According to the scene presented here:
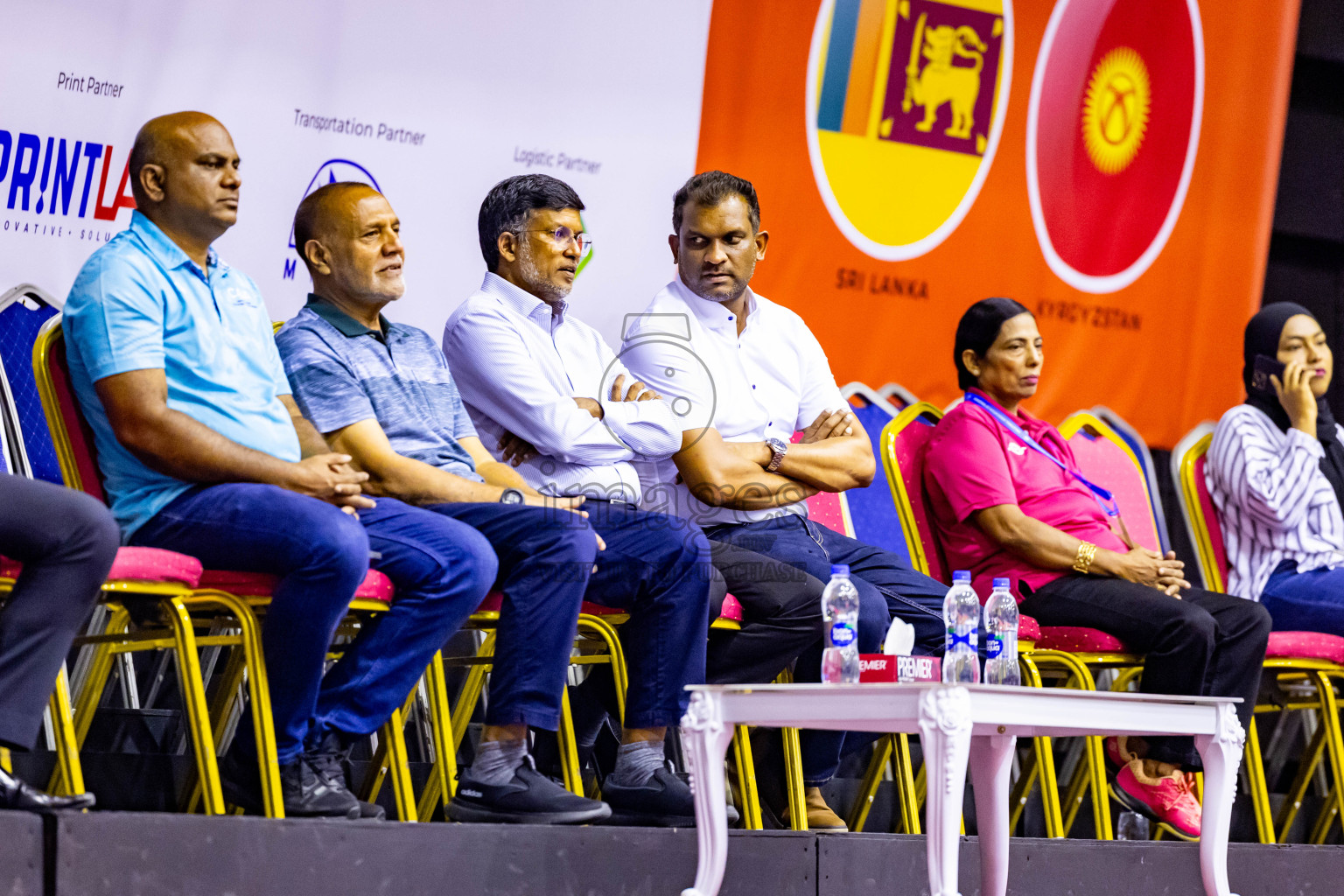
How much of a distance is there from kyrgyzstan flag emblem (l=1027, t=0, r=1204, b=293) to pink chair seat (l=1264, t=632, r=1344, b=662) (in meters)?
1.25

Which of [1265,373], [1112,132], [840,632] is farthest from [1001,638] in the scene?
[1112,132]

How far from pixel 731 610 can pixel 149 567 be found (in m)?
1.18

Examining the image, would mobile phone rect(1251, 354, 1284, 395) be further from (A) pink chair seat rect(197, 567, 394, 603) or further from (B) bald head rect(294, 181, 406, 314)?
(A) pink chair seat rect(197, 567, 394, 603)

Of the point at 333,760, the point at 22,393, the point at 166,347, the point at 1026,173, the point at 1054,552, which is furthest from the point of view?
the point at 1026,173

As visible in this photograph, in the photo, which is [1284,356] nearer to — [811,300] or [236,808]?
[811,300]

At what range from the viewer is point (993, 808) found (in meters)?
2.78

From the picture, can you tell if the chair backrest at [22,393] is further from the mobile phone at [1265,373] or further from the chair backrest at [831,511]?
the mobile phone at [1265,373]

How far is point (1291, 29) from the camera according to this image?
15.8ft

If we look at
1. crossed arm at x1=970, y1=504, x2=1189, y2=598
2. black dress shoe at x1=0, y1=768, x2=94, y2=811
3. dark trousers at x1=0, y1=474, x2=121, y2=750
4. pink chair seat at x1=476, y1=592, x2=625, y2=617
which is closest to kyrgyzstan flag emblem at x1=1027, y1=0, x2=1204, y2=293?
crossed arm at x1=970, y1=504, x2=1189, y2=598

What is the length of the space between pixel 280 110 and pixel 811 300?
148 centimetres

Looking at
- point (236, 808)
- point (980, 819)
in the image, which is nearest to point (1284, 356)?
point (980, 819)

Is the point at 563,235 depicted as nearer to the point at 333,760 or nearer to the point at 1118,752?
the point at 333,760

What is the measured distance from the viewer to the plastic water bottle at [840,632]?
258 cm

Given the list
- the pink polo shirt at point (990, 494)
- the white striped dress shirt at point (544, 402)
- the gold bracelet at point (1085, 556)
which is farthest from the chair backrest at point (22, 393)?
the gold bracelet at point (1085, 556)
